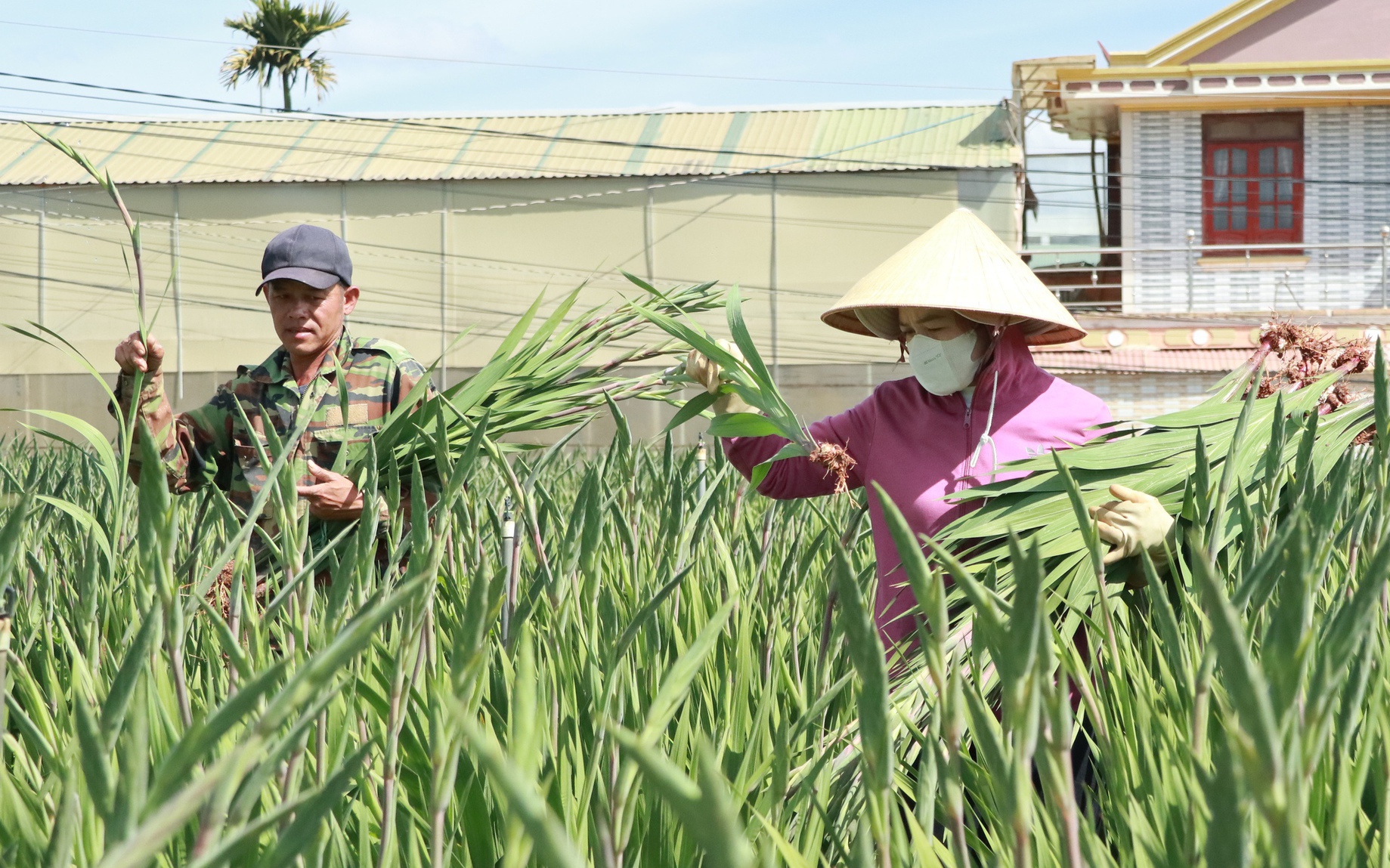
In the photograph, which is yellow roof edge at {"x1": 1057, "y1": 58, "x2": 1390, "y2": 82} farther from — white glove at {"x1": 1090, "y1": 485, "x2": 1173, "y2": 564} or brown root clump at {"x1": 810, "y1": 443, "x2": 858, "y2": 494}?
white glove at {"x1": 1090, "y1": 485, "x2": 1173, "y2": 564}

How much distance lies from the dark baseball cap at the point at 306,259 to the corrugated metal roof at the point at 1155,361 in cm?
924

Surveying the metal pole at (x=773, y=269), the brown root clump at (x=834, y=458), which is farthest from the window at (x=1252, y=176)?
the brown root clump at (x=834, y=458)

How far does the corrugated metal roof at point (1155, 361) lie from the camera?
1077 centimetres

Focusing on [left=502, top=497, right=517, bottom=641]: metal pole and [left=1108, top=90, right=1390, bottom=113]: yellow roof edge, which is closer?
[left=502, top=497, right=517, bottom=641]: metal pole

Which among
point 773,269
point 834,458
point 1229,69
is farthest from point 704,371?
point 1229,69

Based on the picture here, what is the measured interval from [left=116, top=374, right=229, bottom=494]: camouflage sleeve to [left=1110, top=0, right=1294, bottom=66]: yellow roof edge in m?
11.4

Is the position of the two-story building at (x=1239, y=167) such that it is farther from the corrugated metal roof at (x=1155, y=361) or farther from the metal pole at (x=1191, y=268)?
the corrugated metal roof at (x=1155, y=361)

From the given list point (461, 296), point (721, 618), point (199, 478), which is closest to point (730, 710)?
point (721, 618)

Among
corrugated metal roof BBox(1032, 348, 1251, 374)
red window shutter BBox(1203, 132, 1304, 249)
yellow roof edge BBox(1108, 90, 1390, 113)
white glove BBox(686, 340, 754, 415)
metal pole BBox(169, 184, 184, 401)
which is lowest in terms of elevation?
white glove BBox(686, 340, 754, 415)

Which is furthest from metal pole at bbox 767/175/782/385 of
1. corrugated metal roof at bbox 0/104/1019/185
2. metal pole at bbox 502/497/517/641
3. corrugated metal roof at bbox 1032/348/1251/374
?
metal pole at bbox 502/497/517/641

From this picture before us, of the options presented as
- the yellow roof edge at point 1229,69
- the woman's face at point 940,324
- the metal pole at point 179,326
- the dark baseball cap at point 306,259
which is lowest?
the woman's face at point 940,324

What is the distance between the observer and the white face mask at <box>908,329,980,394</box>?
1692 mm

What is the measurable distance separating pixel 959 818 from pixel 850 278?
12.2 metres

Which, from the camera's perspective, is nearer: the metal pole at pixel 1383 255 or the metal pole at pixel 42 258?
the metal pole at pixel 1383 255
